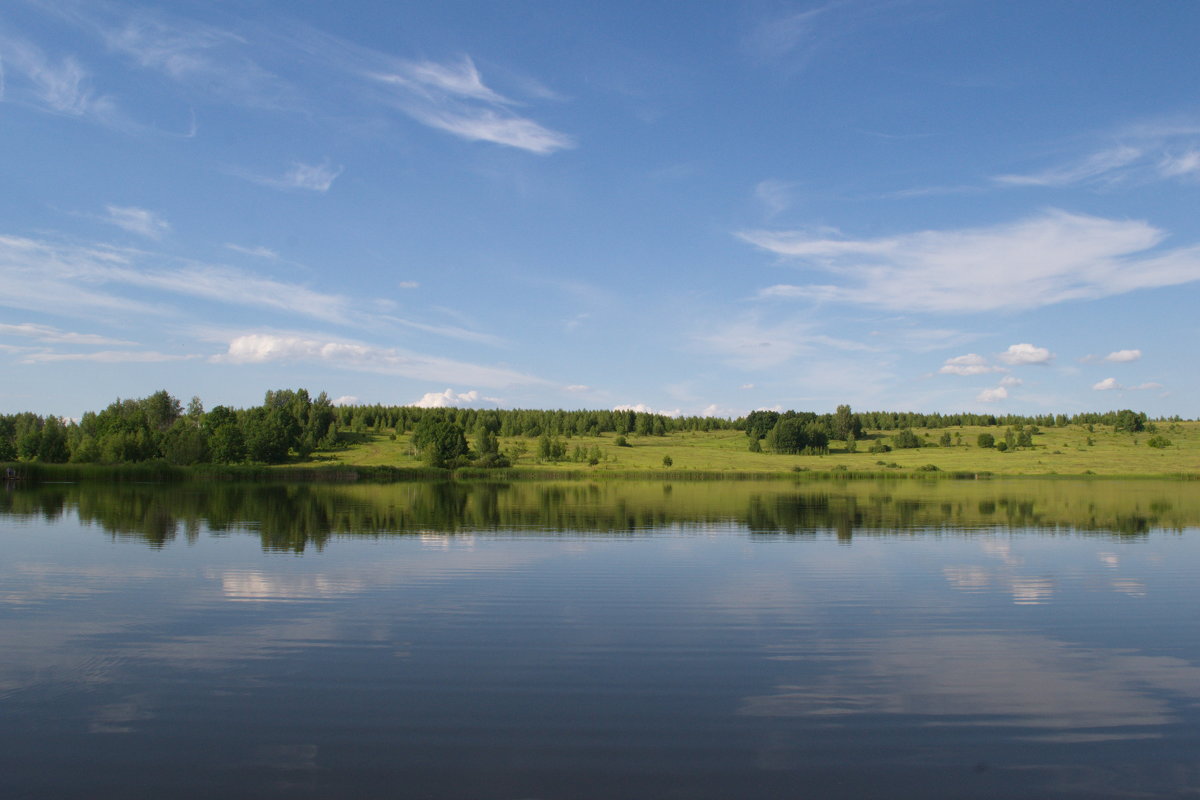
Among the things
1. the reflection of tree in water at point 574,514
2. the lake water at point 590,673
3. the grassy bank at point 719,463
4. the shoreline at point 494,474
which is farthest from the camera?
the grassy bank at point 719,463

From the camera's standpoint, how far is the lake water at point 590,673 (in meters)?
9.63

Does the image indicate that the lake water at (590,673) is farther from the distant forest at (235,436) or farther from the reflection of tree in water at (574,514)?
the distant forest at (235,436)

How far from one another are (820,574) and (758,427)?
162 m

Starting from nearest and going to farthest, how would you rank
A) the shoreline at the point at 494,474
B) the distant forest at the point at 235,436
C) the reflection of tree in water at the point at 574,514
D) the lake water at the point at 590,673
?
the lake water at the point at 590,673, the reflection of tree in water at the point at 574,514, the shoreline at the point at 494,474, the distant forest at the point at 235,436

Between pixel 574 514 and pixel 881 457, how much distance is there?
123883mm

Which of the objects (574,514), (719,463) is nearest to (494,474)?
(719,463)

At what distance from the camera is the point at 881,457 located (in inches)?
6245

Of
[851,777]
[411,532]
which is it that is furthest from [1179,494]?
[851,777]

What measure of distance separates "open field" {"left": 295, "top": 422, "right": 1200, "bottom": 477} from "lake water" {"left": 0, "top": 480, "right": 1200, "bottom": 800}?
10346cm

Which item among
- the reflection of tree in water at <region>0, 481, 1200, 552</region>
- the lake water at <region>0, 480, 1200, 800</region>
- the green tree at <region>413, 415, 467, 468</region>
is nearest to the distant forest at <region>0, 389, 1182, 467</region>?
the green tree at <region>413, 415, 467, 468</region>

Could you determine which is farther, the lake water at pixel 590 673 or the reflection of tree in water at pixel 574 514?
the reflection of tree in water at pixel 574 514

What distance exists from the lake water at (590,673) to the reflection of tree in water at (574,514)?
748 centimetres

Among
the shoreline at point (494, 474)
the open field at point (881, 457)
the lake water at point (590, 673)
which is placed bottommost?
the shoreline at point (494, 474)

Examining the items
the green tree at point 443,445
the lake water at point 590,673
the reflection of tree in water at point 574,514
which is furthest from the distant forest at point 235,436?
the lake water at point 590,673
